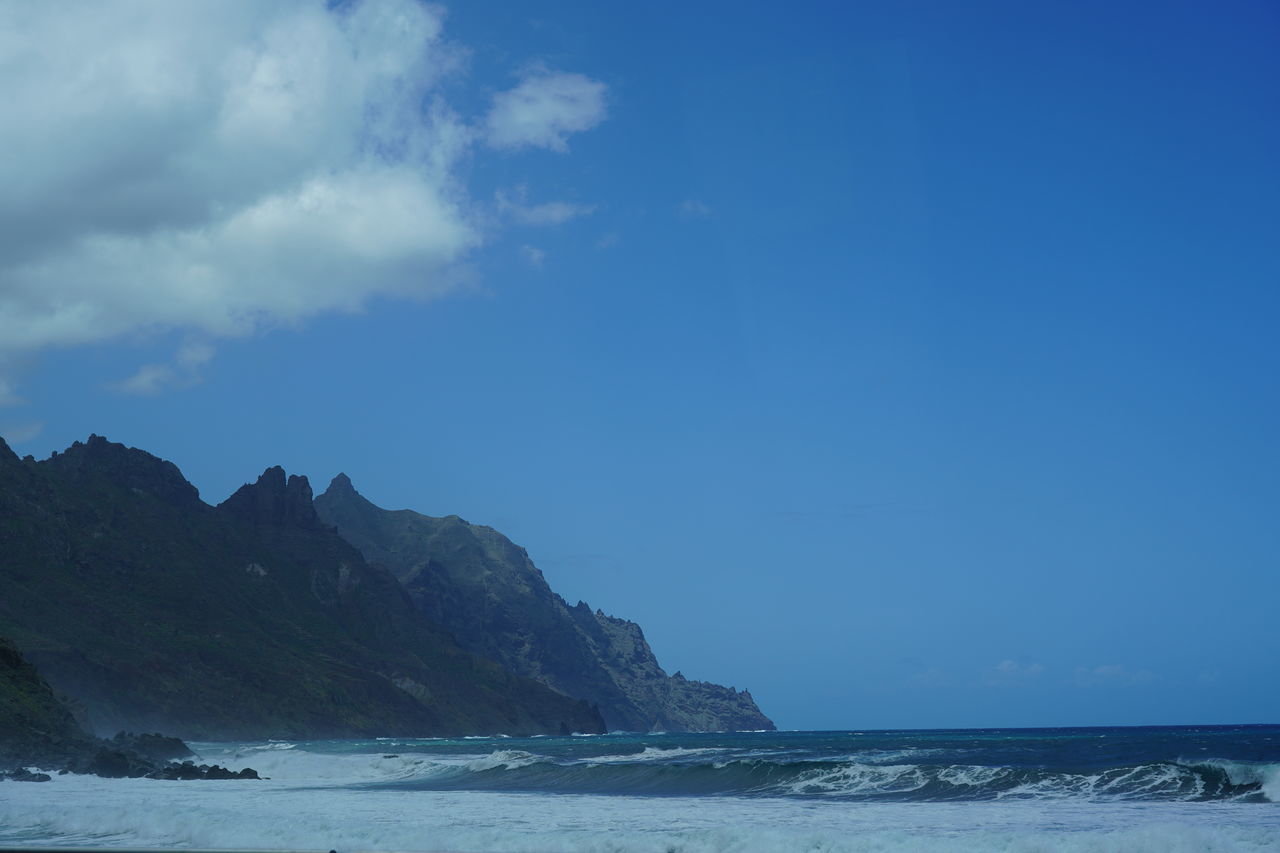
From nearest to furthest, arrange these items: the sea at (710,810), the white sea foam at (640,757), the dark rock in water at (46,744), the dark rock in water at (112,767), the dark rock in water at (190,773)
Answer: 1. the sea at (710,810)
2. the dark rock in water at (46,744)
3. the dark rock in water at (112,767)
4. the dark rock in water at (190,773)
5. the white sea foam at (640,757)

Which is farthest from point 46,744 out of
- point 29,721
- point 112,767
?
point 112,767

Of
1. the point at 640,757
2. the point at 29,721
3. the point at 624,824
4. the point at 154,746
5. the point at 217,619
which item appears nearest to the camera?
the point at 624,824

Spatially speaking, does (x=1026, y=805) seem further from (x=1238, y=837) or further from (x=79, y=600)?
(x=79, y=600)

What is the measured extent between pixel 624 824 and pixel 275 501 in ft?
555

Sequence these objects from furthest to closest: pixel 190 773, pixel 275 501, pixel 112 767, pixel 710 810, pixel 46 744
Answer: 1. pixel 275 501
2. pixel 190 773
3. pixel 46 744
4. pixel 112 767
5. pixel 710 810

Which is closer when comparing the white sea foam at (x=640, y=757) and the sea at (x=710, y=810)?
the sea at (x=710, y=810)

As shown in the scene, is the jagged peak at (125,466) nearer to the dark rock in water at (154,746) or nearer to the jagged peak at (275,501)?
the jagged peak at (275,501)

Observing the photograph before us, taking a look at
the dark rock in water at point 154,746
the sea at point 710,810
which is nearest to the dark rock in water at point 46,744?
the dark rock in water at point 154,746

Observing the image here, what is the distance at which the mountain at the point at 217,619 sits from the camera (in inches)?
4235

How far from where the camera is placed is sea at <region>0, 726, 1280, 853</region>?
1900 cm

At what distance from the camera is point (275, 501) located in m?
180

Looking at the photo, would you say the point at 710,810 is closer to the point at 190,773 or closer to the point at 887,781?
the point at 887,781

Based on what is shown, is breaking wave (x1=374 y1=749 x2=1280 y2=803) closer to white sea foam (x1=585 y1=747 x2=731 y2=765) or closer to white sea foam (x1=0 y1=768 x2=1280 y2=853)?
white sea foam (x1=0 y1=768 x2=1280 y2=853)

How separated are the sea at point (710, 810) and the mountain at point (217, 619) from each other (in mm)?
66968
